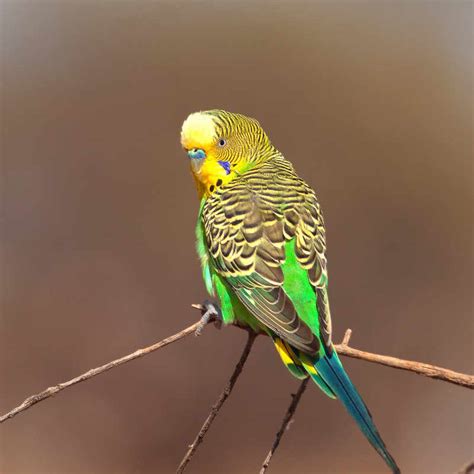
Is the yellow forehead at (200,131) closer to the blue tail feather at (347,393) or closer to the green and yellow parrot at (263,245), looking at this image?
the green and yellow parrot at (263,245)

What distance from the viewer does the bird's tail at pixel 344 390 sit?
2.28 m

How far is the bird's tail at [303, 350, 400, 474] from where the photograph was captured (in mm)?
2275

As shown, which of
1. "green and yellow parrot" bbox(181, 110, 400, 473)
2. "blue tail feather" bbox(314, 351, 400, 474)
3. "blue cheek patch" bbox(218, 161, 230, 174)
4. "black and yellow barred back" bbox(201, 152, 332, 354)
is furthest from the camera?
"blue cheek patch" bbox(218, 161, 230, 174)

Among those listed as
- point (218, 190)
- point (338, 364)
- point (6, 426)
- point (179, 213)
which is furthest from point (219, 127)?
point (6, 426)

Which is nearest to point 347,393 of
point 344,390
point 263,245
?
point 344,390

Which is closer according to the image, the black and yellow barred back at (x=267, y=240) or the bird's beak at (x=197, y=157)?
the black and yellow barred back at (x=267, y=240)

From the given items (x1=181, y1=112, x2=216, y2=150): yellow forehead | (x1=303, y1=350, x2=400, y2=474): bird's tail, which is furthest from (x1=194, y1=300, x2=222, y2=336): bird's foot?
(x1=181, y1=112, x2=216, y2=150): yellow forehead

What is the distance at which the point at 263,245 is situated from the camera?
293cm

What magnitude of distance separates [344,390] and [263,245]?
0.76 metres

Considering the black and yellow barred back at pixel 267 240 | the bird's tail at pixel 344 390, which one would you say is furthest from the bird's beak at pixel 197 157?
the bird's tail at pixel 344 390

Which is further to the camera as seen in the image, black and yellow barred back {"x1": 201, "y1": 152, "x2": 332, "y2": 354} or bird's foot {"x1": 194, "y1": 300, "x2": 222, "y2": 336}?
bird's foot {"x1": 194, "y1": 300, "x2": 222, "y2": 336}

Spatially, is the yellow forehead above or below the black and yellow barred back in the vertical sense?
above

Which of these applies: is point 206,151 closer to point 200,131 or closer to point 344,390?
point 200,131

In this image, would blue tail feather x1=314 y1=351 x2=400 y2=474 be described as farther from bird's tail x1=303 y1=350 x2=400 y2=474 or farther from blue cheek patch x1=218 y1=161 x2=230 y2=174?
blue cheek patch x1=218 y1=161 x2=230 y2=174
